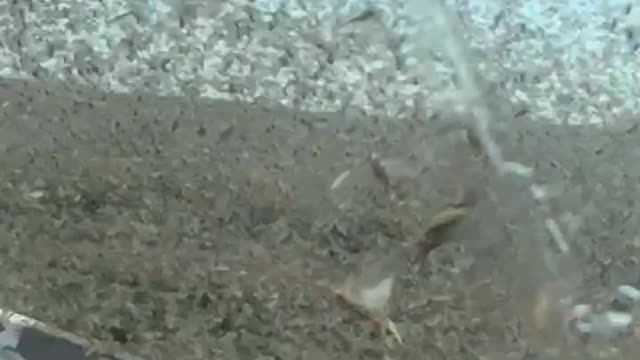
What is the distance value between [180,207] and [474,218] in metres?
0.15

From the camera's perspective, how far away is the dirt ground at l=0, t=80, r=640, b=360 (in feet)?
1.75

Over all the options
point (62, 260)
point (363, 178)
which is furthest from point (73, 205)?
point (363, 178)

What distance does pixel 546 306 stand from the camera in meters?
0.50

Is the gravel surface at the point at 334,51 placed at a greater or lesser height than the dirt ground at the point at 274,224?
greater

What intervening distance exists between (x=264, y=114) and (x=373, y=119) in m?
0.05

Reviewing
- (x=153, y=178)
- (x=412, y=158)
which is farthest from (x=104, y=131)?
(x=412, y=158)

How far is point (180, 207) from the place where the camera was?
58 cm

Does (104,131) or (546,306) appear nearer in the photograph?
(546,306)

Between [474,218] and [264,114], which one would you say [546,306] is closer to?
[474,218]

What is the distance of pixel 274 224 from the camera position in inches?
22.7

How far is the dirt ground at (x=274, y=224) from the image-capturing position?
1.75 feet

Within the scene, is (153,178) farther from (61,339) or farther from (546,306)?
(546,306)

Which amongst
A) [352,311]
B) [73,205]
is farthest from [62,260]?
[352,311]

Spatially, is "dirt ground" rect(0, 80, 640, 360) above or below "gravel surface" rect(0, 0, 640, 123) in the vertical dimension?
below
